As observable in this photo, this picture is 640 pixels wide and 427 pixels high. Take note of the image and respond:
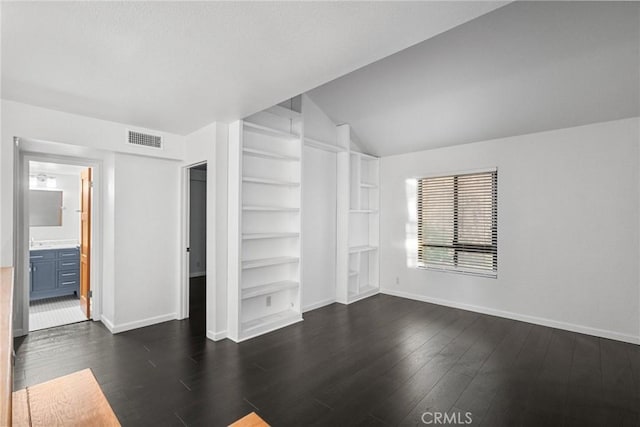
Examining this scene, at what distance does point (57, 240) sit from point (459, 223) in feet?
20.6

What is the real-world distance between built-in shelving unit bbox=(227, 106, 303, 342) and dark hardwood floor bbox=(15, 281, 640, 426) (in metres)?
0.42

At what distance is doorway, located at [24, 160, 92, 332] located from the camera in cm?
438

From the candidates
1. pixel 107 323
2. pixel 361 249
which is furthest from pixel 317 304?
pixel 107 323

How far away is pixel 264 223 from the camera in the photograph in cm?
415

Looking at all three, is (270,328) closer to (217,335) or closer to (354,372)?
(217,335)

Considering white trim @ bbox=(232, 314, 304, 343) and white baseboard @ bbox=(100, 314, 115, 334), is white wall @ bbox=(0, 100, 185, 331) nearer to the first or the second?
white baseboard @ bbox=(100, 314, 115, 334)

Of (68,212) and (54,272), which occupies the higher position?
(68,212)

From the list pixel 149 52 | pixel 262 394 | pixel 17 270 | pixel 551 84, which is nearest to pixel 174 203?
pixel 17 270

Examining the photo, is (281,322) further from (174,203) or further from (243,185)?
(174,203)

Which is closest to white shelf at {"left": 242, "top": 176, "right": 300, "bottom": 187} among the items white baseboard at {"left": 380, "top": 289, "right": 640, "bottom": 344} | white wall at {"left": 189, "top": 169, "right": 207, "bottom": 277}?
white baseboard at {"left": 380, "top": 289, "right": 640, "bottom": 344}

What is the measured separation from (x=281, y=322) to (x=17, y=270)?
296 cm

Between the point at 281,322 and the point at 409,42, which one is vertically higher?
the point at 409,42

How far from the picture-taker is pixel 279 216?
170 inches

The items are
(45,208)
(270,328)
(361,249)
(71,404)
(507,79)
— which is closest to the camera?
(71,404)
